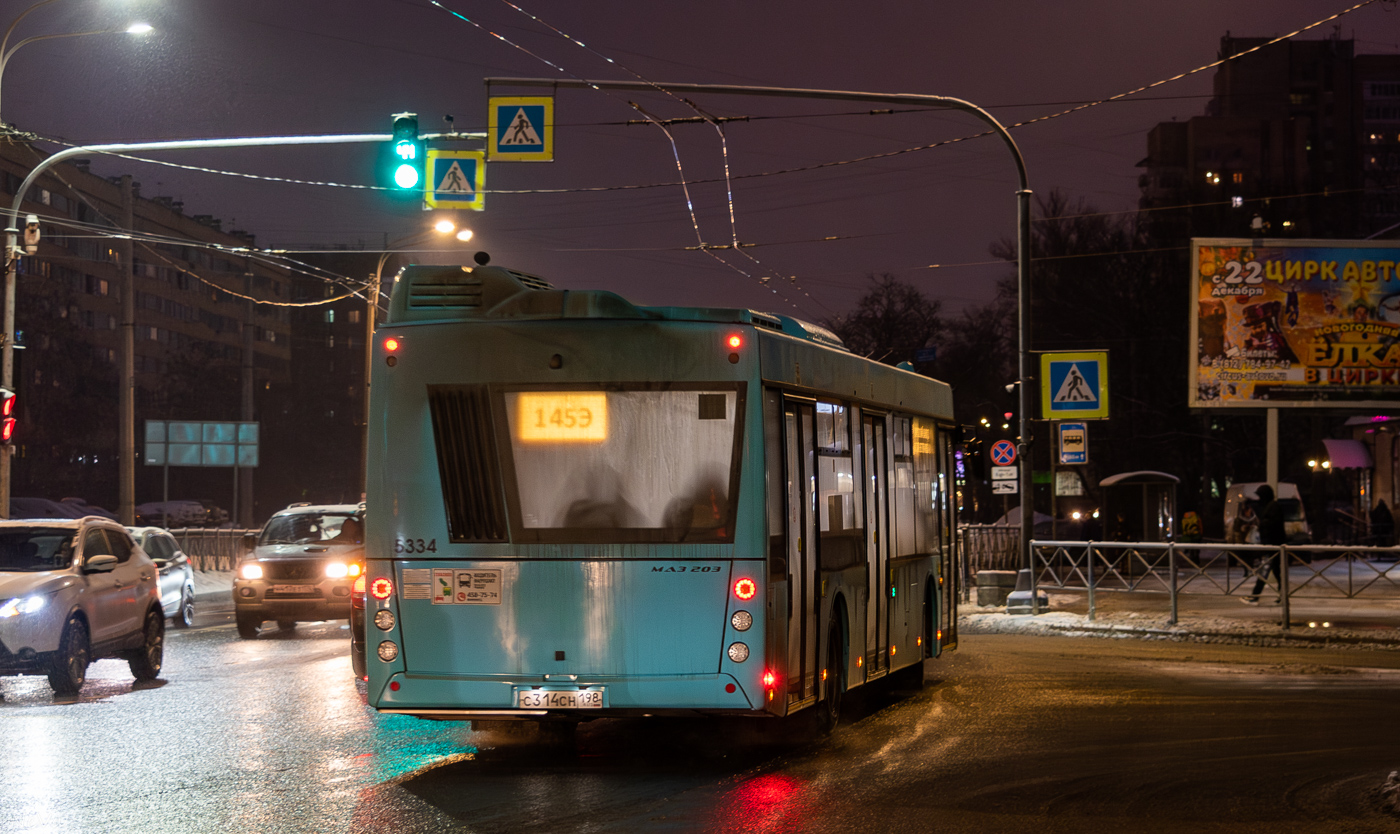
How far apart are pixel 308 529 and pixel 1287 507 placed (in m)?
29.9

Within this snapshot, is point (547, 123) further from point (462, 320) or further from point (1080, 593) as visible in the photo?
point (1080, 593)

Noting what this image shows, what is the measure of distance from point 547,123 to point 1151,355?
44684mm

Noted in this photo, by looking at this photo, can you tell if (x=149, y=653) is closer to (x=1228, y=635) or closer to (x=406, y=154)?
(x=406, y=154)

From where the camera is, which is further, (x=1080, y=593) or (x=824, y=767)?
(x=1080, y=593)

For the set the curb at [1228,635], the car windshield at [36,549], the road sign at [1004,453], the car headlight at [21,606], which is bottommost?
the curb at [1228,635]

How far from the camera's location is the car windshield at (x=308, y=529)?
68.2ft

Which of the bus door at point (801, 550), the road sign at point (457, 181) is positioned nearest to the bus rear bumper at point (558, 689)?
the bus door at point (801, 550)

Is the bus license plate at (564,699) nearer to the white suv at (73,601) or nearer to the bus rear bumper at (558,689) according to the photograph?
the bus rear bumper at (558,689)

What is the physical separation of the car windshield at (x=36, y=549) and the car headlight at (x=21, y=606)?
760 millimetres

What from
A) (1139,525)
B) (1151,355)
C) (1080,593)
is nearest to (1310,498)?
(1151,355)

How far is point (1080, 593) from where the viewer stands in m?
24.3

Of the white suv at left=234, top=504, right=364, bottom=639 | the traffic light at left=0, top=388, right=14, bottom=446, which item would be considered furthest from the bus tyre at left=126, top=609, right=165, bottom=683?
the traffic light at left=0, top=388, right=14, bottom=446

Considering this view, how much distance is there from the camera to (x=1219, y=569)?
23797 millimetres

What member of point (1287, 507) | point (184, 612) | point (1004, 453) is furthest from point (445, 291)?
point (1287, 507)
